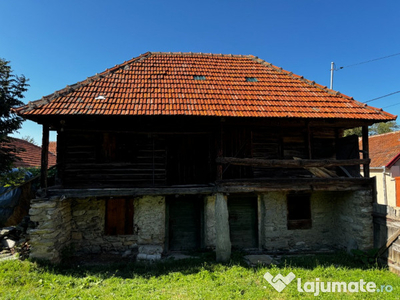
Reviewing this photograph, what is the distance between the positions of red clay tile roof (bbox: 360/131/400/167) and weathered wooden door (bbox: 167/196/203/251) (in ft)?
36.1

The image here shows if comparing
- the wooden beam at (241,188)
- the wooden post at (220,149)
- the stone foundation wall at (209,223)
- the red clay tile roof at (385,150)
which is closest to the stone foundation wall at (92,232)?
the wooden beam at (241,188)

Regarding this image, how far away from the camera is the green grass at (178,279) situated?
480 centimetres

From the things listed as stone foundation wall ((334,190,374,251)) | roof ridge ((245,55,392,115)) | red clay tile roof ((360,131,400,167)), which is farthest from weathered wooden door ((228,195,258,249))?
red clay tile roof ((360,131,400,167))

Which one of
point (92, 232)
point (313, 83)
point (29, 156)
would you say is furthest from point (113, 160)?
point (29, 156)

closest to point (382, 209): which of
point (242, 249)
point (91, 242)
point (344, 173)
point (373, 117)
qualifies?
point (344, 173)

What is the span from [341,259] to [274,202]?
101 inches

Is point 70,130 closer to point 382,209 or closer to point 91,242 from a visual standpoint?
point 91,242

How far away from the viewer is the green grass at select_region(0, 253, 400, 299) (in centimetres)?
480

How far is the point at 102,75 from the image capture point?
26.2 feet

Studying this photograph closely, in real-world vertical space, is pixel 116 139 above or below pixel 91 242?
above

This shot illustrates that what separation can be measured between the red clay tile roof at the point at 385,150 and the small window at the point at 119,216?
13371mm

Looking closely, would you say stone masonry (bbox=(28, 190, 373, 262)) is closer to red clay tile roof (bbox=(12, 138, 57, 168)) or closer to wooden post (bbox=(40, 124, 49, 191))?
wooden post (bbox=(40, 124, 49, 191))

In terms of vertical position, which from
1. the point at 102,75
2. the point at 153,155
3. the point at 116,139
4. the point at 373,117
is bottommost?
the point at 153,155

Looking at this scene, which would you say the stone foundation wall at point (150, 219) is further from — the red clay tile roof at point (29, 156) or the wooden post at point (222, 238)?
the red clay tile roof at point (29, 156)
